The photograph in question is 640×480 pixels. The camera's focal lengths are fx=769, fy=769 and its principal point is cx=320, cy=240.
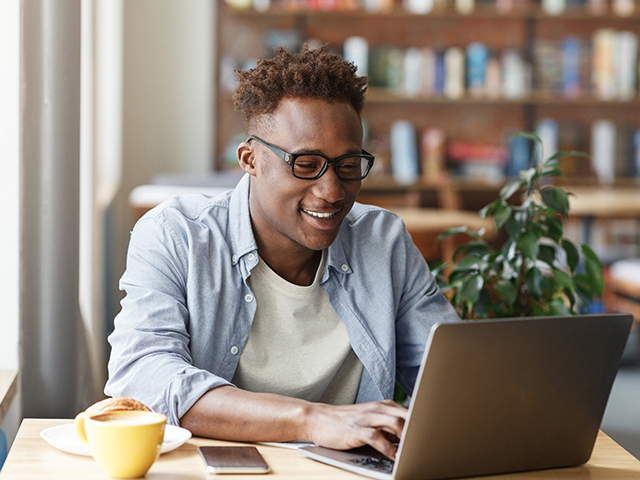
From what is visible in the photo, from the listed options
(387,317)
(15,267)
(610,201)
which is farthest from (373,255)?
(610,201)

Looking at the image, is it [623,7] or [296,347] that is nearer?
[296,347]

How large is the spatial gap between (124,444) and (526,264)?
1.37 metres

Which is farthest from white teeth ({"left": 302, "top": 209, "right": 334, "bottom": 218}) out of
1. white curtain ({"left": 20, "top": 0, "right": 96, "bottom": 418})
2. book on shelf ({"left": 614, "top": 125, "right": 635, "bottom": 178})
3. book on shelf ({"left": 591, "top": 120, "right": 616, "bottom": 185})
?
book on shelf ({"left": 614, "top": 125, "right": 635, "bottom": 178})

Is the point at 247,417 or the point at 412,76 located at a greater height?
the point at 412,76

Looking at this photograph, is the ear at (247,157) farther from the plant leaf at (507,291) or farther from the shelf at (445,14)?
the shelf at (445,14)

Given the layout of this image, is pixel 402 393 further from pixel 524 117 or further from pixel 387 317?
pixel 524 117

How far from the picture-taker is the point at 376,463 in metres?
0.93

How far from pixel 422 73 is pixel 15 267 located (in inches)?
140

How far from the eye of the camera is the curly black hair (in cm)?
127

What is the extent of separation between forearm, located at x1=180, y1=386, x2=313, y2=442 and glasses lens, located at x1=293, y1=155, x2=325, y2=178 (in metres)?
0.38

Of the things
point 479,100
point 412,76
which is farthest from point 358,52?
point 479,100

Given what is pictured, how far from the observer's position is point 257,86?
1312mm

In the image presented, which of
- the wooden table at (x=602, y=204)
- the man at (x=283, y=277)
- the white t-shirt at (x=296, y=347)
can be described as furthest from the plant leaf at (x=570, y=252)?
the wooden table at (x=602, y=204)

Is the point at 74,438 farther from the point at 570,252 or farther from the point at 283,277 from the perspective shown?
the point at 570,252
